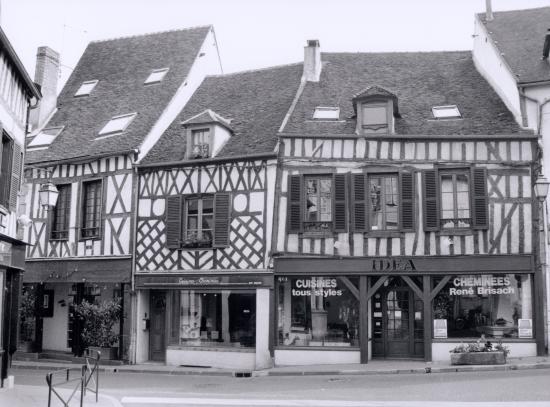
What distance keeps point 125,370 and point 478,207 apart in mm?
8624

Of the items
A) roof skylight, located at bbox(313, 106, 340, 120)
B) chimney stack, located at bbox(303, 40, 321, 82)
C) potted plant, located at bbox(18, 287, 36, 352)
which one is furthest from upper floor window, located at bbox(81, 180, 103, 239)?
chimney stack, located at bbox(303, 40, 321, 82)

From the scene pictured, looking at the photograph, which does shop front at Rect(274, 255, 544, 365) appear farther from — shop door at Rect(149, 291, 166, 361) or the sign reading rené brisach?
shop door at Rect(149, 291, 166, 361)

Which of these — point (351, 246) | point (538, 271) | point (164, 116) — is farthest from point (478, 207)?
point (164, 116)

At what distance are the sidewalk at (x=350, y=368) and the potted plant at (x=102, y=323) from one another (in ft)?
2.29

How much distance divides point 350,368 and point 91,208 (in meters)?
8.05

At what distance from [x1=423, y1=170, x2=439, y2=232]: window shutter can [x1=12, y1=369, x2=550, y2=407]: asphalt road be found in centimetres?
354

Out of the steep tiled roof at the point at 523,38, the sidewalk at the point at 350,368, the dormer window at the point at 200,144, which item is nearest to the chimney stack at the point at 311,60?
the dormer window at the point at 200,144

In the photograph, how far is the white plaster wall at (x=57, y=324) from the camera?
61.4 feet

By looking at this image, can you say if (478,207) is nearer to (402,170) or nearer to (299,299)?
(402,170)

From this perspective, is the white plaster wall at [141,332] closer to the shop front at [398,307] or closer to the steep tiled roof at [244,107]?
the steep tiled roof at [244,107]

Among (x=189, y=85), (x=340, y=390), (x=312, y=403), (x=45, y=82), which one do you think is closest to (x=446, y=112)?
(x=189, y=85)

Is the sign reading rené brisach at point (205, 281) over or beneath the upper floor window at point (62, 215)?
beneath

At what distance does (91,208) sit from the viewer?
1806 centimetres

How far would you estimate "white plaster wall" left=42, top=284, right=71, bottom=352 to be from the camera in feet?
61.4
